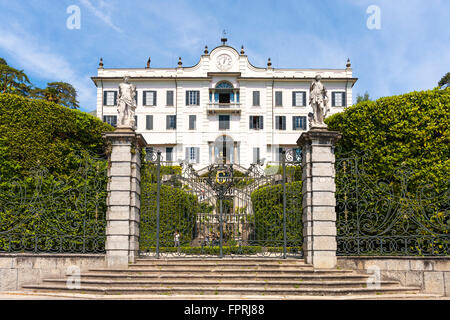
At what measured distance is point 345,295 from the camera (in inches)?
411

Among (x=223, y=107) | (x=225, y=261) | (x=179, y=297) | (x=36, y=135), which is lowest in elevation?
(x=179, y=297)

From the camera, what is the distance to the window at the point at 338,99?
43406 millimetres

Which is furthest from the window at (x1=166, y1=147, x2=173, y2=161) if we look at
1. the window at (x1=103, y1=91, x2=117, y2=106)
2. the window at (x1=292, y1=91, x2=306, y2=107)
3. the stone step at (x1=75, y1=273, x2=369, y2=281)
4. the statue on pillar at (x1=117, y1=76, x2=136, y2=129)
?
the stone step at (x1=75, y1=273, x2=369, y2=281)

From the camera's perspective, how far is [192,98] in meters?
44.3

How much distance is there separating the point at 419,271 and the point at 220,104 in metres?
34.1

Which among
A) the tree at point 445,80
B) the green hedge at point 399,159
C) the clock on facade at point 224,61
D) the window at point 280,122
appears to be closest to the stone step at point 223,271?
the green hedge at point 399,159

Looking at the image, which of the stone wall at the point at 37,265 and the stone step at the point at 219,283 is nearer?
the stone step at the point at 219,283

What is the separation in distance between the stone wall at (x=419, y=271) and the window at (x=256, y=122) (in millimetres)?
32652

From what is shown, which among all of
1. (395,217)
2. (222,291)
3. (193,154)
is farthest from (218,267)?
(193,154)

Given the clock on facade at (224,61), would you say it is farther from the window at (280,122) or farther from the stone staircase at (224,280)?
the stone staircase at (224,280)

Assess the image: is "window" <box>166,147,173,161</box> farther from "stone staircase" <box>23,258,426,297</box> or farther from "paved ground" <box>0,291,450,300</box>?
"paved ground" <box>0,291,450,300</box>

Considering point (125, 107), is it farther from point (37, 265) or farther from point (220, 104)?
point (220, 104)

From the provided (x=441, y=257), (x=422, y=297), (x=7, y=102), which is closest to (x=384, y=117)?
(x=441, y=257)

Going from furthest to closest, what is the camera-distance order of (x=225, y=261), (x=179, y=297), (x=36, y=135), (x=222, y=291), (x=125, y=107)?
(x=36, y=135) → (x=125, y=107) → (x=225, y=261) → (x=222, y=291) → (x=179, y=297)
